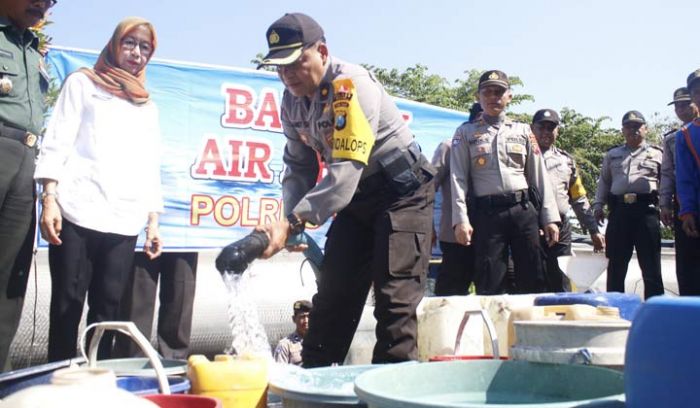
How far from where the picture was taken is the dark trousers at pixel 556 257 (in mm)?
6191

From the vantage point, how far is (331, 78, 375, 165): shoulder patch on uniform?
284 cm

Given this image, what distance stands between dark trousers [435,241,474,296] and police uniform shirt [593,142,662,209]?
190 centimetres

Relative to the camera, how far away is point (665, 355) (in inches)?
50.3

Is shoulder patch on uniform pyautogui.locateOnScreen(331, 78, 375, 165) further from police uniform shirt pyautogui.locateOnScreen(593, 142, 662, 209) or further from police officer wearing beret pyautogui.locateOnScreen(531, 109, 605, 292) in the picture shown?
police uniform shirt pyautogui.locateOnScreen(593, 142, 662, 209)

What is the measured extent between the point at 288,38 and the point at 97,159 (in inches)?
50.8

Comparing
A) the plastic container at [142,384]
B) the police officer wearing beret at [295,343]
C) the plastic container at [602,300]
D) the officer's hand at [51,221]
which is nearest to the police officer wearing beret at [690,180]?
the police officer wearing beret at [295,343]

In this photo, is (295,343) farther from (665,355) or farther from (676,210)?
(665,355)

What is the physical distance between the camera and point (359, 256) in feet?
11.0

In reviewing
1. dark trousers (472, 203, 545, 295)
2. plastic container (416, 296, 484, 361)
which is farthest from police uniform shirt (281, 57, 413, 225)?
dark trousers (472, 203, 545, 295)

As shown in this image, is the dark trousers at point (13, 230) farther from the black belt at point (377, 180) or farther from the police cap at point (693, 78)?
the police cap at point (693, 78)

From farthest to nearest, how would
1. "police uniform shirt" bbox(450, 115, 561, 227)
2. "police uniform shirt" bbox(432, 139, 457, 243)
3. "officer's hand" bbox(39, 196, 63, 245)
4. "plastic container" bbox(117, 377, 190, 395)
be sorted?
"police uniform shirt" bbox(432, 139, 457, 243)
"police uniform shirt" bbox(450, 115, 561, 227)
"officer's hand" bbox(39, 196, 63, 245)
"plastic container" bbox(117, 377, 190, 395)

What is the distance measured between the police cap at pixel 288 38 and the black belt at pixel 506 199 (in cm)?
248

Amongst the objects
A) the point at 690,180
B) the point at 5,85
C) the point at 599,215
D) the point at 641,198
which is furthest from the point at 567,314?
the point at 599,215

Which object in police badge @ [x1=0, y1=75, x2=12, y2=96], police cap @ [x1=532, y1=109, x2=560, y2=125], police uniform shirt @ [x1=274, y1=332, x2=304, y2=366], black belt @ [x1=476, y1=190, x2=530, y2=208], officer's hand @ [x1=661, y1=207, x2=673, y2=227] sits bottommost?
police uniform shirt @ [x1=274, y1=332, x2=304, y2=366]
